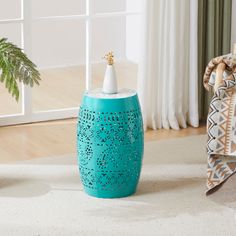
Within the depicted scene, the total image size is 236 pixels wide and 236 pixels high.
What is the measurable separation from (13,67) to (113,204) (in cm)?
79

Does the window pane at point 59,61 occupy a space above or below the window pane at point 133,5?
below

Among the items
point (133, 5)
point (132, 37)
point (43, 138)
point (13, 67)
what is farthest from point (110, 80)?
point (132, 37)

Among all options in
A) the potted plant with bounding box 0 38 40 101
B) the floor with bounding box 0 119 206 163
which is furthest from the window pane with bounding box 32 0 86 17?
the potted plant with bounding box 0 38 40 101

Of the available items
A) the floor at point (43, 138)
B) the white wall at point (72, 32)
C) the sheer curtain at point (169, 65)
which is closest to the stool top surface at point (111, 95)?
the floor at point (43, 138)

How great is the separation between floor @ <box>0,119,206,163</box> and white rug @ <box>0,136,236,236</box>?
0.46 feet

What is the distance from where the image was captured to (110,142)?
141 inches

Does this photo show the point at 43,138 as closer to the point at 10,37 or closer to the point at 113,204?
the point at 10,37

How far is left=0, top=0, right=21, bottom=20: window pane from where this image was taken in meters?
4.82

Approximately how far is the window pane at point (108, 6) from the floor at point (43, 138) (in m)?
0.74

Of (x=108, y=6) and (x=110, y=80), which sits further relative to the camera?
(x=108, y=6)

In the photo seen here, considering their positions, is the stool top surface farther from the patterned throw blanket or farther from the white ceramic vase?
the patterned throw blanket

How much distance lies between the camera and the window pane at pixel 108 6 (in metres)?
5.02

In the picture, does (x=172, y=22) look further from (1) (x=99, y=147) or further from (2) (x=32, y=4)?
(1) (x=99, y=147)

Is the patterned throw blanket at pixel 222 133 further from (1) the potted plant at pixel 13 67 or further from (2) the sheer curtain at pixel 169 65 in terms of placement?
(2) the sheer curtain at pixel 169 65
